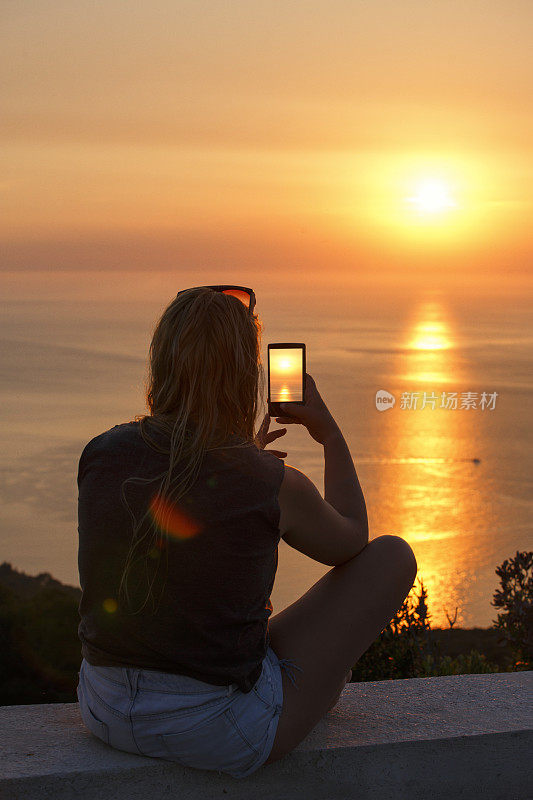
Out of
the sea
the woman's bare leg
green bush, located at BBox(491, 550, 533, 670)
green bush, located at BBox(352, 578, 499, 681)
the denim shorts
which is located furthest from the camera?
the sea

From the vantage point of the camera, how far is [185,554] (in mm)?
2082

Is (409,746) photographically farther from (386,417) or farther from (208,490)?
(386,417)

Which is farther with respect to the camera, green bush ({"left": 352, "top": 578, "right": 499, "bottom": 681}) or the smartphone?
green bush ({"left": 352, "top": 578, "right": 499, "bottom": 681})

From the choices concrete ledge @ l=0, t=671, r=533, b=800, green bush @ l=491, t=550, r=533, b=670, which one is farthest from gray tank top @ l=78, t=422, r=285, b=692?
green bush @ l=491, t=550, r=533, b=670

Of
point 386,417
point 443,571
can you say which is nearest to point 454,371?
point 386,417

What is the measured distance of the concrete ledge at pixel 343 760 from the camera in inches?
88.1

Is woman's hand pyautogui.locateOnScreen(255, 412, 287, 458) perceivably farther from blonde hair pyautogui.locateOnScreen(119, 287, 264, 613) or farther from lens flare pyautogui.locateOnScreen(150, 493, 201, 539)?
lens flare pyautogui.locateOnScreen(150, 493, 201, 539)

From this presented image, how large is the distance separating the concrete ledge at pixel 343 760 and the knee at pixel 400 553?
52 centimetres

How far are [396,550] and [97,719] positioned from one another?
3.25 ft

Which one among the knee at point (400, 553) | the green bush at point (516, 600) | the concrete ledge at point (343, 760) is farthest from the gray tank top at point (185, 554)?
the green bush at point (516, 600)

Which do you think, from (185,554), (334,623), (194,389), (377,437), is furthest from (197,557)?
(377,437)

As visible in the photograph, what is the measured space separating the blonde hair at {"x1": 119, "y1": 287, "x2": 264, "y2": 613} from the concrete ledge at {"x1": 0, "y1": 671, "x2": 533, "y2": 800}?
1.82 feet

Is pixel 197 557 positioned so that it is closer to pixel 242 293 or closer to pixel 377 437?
pixel 242 293

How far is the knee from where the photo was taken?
2.47 metres
